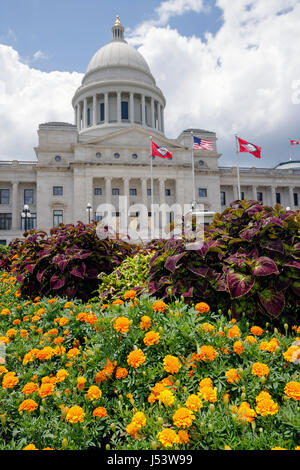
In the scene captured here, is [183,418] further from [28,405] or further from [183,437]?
[28,405]

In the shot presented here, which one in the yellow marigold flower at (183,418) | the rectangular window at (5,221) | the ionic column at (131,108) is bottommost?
the yellow marigold flower at (183,418)

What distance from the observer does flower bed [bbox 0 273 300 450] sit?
7.11 ft

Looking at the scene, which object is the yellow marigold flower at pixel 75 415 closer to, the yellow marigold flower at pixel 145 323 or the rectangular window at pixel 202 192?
the yellow marigold flower at pixel 145 323

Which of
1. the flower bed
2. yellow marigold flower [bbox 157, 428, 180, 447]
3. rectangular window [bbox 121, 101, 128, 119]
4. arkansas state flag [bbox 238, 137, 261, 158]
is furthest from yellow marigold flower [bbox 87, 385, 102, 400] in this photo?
rectangular window [bbox 121, 101, 128, 119]

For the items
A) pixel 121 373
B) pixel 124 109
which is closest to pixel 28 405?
pixel 121 373

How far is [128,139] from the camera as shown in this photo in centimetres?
5059

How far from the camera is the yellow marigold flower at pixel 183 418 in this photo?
2042 mm

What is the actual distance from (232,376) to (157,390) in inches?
22.9

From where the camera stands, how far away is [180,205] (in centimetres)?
4831

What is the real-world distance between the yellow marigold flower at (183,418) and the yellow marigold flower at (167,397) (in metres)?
0.15

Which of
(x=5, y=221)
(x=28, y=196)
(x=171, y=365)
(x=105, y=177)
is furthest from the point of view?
(x=28, y=196)

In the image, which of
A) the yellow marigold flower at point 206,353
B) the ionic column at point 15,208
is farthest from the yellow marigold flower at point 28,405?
the ionic column at point 15,208

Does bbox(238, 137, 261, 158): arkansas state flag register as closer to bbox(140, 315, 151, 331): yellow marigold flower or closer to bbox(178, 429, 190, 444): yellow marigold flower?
bbox(140, 315, 151, 331): yellow marigold flower

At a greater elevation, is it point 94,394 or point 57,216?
point 57,216
